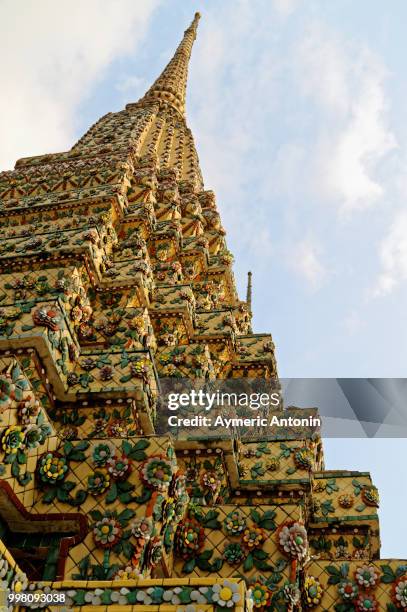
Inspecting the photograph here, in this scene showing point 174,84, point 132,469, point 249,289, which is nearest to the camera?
point 132,469

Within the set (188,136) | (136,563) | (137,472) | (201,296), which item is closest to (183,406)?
(137,472)

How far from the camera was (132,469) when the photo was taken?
254 inches

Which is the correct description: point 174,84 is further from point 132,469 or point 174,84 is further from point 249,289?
point 132,469

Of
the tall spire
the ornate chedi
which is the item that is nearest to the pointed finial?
the ornate chedi

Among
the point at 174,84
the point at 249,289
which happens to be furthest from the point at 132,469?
the point at 174,84

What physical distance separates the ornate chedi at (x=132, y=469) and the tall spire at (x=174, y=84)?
2000 centimetres

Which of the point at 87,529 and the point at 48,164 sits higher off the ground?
the point at 48,164

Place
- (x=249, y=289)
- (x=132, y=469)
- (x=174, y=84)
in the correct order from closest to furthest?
(x=132, y=469)
(x=249, y=289)
(x=174, y=84)

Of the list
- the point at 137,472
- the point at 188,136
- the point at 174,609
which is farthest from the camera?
the point at 188,136

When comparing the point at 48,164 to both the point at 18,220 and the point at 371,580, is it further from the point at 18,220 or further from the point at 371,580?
the point at 371,580

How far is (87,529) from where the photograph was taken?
6031mm

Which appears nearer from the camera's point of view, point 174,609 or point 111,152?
point 174,609

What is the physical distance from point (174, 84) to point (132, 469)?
32692 millimetres

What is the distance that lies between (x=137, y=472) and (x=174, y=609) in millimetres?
2025
